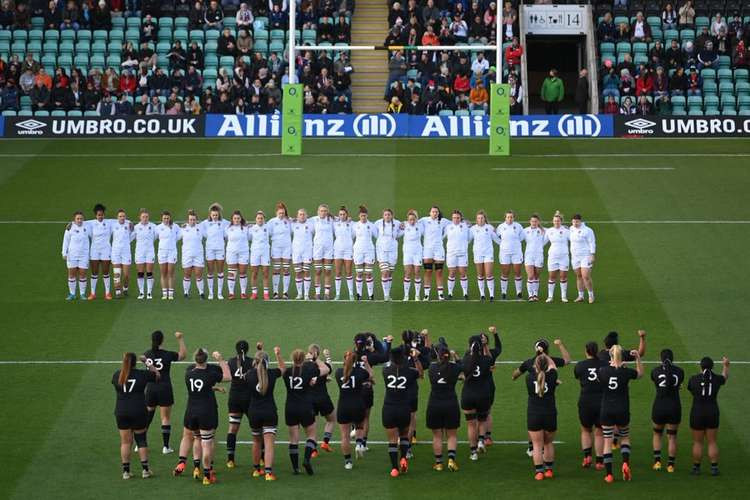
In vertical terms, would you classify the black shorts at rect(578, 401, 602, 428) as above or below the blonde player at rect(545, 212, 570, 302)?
below

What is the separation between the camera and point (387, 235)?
26.9 m

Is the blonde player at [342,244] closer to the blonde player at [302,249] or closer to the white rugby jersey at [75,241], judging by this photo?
the blonde player at [302,249]

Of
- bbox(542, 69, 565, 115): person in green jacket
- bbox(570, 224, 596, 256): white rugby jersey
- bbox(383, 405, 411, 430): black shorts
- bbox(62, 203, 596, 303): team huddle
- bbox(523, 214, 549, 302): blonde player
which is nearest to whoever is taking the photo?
bbox(383, 405, 411, 430): black shorts

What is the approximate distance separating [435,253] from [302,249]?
8.82 ft

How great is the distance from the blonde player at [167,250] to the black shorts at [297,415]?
10056mm

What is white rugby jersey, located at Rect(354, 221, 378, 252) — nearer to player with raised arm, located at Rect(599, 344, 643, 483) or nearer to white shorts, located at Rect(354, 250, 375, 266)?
white shorts, located at Rect(354, 250, 375, 266)

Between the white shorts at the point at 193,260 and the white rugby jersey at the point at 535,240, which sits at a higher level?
the white rugby jersey at the point at 535,240

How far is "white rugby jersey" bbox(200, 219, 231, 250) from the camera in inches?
1071

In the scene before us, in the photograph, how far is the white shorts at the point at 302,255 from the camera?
2697 cm

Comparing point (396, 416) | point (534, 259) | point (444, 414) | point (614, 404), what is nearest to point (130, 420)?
point (396, 416)

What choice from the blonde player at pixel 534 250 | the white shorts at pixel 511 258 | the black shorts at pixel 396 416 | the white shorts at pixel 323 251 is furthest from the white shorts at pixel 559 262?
the black shorts at pixel 396 416

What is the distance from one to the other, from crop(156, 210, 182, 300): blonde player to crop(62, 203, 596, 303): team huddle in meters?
0.02

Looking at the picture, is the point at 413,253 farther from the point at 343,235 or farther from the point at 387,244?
the point at 343,235

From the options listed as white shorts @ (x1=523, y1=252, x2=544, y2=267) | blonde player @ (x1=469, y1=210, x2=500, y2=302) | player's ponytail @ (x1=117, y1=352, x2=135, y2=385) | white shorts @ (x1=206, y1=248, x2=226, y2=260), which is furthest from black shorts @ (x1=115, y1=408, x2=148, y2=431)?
white shorts @ (x1=523, y1=252, x2=544, y2=267)
